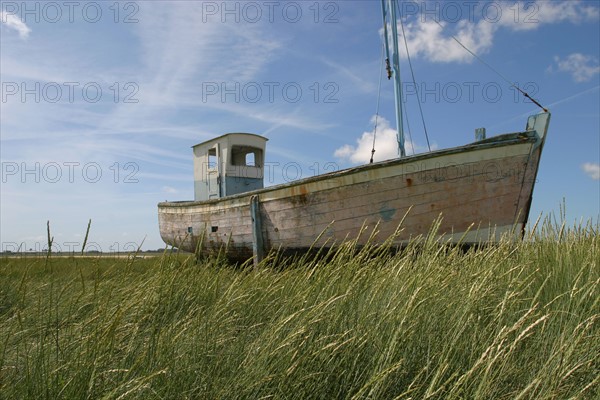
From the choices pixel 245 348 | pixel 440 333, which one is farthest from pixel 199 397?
pixel 440 333

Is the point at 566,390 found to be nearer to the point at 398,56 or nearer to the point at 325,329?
the point at 325,329

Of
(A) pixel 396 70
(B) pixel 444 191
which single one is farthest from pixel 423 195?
(A) pixel 396 70

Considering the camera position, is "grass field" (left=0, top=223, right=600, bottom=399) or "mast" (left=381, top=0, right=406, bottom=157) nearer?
"grass field" (left=0, top=223, right=600, bottom=399)

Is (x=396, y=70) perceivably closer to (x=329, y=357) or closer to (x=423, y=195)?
(x=423, y=195)

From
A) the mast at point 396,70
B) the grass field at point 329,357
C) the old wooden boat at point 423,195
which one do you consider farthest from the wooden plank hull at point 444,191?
the grass field at point 329,357

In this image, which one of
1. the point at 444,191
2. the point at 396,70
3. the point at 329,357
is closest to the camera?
the point at 329,357

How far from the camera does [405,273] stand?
122 inches

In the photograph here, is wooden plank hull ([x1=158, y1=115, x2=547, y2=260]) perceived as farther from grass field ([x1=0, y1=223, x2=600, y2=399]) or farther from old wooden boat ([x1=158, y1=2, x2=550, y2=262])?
grass field ([x1=0, y1=223, x2=600, y2=399])

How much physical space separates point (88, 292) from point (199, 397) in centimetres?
315

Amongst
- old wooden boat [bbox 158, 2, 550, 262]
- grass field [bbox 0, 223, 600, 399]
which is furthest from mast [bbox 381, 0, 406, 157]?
grass field [bbox 0, 223, 600, 399]

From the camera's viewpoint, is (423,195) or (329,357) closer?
(329,357)

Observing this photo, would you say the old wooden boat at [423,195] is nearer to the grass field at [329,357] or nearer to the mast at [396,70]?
the mast at [396,70]

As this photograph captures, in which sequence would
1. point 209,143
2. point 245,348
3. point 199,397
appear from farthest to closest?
point 209,143 → point 245,348 → point 199,397

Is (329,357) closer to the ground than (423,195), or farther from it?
closer to the ground
